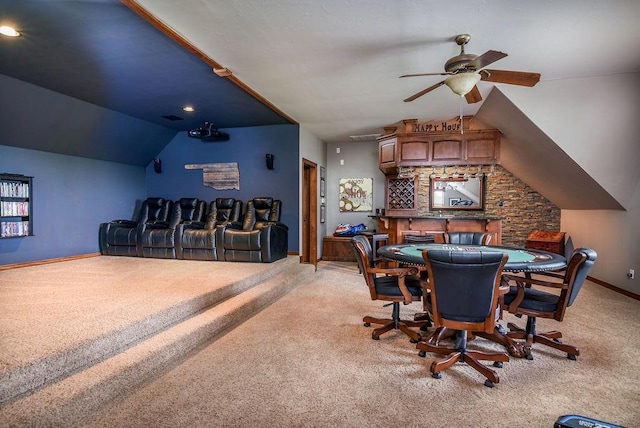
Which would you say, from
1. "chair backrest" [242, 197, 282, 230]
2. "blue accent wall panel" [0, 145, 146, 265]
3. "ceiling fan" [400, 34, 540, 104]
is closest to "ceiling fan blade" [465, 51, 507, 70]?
"ceiling fan" [400, 34, 540, 104]

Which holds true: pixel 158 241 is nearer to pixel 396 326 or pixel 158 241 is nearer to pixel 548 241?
pixel 396 326

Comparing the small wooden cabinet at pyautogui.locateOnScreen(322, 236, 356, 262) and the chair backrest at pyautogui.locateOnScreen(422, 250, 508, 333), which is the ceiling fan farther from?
the small wooden cabinet at pyautogui.locateOnScreen(322, 236, 356, 262)

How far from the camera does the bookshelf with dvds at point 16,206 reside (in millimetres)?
4609

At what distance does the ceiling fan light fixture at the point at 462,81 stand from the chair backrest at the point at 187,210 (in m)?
4.98

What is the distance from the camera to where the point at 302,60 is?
354 cm

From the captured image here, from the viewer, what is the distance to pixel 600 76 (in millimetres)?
3859

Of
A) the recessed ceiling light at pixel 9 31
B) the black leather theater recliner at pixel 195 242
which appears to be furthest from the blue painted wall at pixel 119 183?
the recessed ceiling light at pixel 9 31

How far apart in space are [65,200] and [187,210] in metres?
1.92

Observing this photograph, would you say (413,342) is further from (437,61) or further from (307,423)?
(437,61)

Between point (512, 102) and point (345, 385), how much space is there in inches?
163

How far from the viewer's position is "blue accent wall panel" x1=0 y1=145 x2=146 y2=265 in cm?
491

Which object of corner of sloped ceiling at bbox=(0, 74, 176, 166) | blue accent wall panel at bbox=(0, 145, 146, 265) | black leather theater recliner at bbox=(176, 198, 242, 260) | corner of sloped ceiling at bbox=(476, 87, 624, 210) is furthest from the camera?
black leather theater recliner at bbox=(176, 198, 242, 260)

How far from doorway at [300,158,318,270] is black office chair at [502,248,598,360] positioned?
4.03 meters

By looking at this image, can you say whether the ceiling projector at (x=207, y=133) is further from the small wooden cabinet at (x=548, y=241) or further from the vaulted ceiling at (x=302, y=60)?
the small wooden cabinet at (x=548, y=241)
